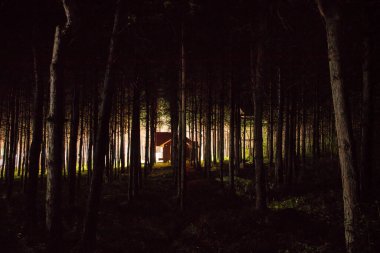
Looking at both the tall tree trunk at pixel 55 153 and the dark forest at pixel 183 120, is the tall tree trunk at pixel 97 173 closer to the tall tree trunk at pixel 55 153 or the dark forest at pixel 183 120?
the dark forest at pixel 183 120

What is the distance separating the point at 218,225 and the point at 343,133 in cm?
629

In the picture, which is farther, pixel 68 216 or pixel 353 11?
pixel 68 216

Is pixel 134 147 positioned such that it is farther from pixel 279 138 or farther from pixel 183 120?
pixel 279 138

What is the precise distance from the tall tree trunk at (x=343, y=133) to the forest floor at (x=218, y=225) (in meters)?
0.29

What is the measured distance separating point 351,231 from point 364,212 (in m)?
0.77

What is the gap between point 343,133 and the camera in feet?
21.0

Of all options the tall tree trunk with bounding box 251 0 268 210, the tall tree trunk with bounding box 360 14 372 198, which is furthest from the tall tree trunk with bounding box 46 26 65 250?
the tall tree trunk with bounding box 360 14 372 198

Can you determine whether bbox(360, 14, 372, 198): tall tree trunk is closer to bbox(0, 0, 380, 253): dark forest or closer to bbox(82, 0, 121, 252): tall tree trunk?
bbox(0, 0, 380, 253): dark forest

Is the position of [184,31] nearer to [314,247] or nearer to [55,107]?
[55,107]

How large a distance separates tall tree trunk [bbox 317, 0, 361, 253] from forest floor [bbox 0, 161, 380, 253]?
29 centimetres

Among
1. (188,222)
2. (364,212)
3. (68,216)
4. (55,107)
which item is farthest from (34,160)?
(364,212)

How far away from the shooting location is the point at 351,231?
592 centimetres

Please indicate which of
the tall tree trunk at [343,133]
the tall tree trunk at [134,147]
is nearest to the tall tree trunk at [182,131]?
the tall tree trunk at [134,147]

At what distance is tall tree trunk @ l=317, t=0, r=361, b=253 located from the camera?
19.7 ft
